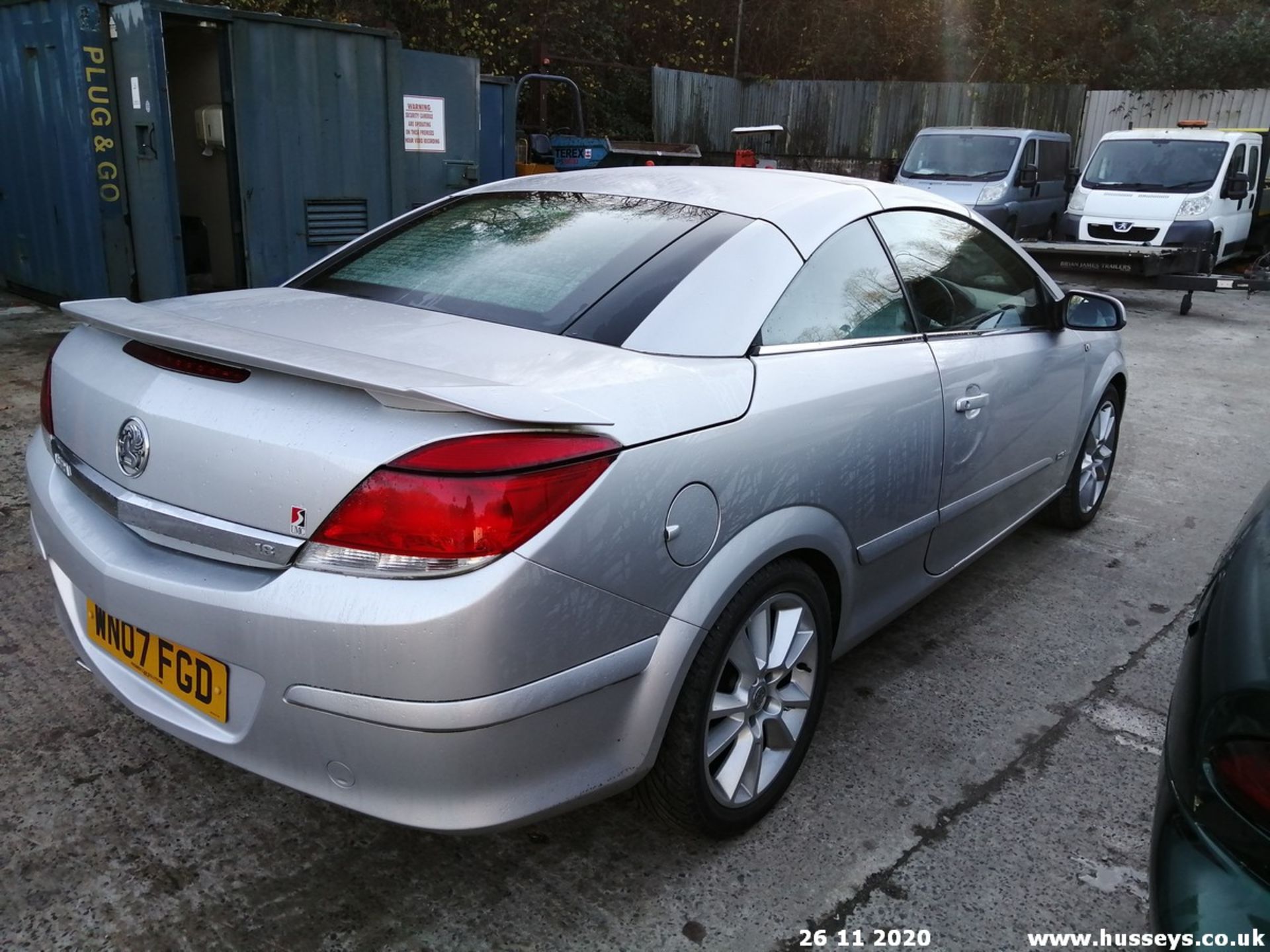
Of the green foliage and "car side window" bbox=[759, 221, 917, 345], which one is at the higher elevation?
the green foliage

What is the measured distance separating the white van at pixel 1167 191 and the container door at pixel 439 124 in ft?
24.9

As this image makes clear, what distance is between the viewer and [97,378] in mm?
2209

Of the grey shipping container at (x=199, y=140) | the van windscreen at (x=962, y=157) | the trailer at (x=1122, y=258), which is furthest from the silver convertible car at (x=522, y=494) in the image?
the van windscreen at (x=962, y=157)

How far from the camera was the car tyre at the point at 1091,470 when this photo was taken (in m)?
4.36

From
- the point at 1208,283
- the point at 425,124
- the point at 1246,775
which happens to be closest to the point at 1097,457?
the point at 1246,775

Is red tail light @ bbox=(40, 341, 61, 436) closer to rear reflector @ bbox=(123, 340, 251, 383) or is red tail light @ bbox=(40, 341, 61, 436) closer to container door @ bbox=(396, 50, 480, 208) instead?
rear reflector @ bbox=(123, 340, 251, 383)

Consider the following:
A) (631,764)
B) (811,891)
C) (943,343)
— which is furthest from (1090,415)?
(631,764)

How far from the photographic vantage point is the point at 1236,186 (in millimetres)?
12438

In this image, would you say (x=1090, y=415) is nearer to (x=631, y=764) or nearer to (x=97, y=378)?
(x=631, y=764)

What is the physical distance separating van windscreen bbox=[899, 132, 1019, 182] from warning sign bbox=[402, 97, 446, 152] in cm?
712

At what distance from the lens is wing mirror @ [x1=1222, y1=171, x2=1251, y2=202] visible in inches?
486

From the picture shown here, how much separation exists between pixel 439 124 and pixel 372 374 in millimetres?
7463

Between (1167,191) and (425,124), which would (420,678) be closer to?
(425,124)

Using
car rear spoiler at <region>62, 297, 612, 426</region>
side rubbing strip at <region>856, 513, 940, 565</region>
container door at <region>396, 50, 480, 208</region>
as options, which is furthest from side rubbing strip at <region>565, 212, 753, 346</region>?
container door at <region>396, 50, 480, 208</region>
